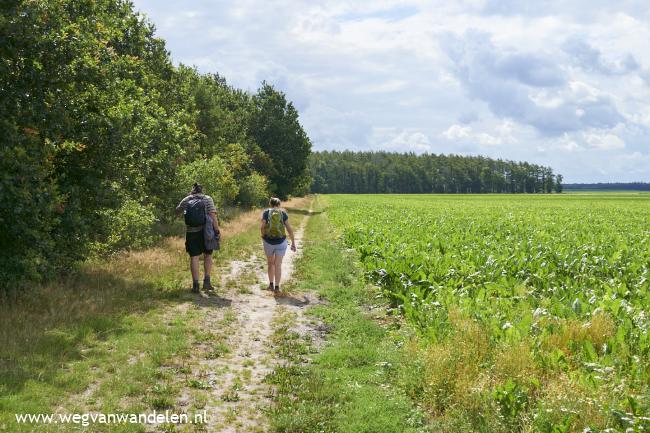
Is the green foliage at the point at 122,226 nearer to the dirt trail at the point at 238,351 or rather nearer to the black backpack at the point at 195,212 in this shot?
the black backpack at the point at 195,212

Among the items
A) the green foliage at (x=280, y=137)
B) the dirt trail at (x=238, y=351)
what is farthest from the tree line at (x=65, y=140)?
the green foliage at (x=280, y=137)

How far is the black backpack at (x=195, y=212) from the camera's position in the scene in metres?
11.5

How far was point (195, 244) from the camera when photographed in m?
11.6

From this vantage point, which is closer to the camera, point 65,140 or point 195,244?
point 65,140

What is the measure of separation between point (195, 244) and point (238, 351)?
4.37m

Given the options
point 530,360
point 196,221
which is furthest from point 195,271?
point 530,360

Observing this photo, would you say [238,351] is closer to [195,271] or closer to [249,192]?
[195,271]

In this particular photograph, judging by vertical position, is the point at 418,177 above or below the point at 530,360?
above

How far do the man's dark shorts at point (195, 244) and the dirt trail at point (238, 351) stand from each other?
1.05 m

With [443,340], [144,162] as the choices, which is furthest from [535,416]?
[144,162]

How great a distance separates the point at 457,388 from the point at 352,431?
4.57 ft

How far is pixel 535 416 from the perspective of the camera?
4.81 m

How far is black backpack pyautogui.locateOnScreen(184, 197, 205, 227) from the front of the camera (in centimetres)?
1147

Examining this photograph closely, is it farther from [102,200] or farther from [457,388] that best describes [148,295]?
[457,388]
